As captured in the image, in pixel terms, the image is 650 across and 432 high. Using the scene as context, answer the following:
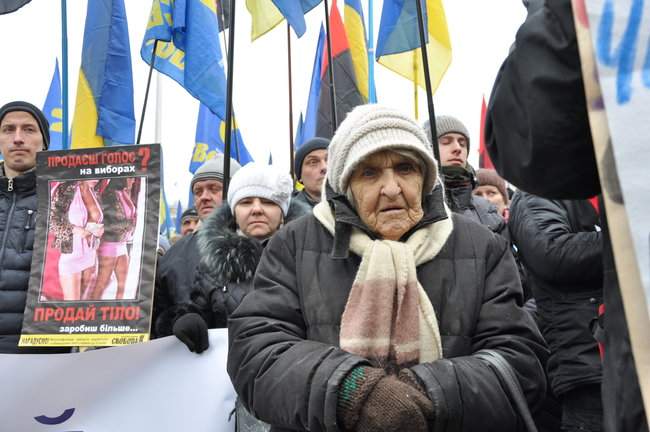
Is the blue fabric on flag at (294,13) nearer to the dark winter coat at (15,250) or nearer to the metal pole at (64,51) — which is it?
the dark winter coat at (15,250)

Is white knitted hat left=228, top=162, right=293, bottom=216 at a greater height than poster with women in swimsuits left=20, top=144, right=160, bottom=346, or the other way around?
white knitted hat left=228, top=162, right=293, bottom=216

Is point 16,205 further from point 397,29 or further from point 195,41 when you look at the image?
point 397,29

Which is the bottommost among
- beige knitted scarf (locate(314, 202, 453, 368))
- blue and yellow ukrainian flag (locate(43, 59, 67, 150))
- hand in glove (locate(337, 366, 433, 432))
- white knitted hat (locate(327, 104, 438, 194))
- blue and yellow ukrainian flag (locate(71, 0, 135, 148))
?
hand in glove (locate(337, 366, 433, 432))

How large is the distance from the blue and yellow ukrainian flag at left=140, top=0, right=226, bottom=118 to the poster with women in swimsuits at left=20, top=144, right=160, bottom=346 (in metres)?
3.07

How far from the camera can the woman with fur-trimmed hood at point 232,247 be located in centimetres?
315

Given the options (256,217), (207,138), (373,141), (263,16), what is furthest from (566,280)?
(207,138)

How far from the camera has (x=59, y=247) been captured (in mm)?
3408

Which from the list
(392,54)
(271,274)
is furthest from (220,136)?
(271,274)

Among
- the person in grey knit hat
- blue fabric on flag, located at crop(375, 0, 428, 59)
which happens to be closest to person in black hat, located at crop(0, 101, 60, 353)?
the person in grey knit hat

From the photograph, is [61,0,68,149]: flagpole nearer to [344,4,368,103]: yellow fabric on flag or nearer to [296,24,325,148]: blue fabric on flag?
[344,4,368,103]: yellow fabric on flag

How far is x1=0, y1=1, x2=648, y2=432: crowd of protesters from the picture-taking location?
48.2 inches

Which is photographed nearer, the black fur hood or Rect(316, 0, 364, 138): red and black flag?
the black fur hood

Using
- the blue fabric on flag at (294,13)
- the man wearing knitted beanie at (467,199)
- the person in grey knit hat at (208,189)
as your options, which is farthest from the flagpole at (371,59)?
the man wearing knitted beanie at (467,199)

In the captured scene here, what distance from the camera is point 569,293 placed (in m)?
2.90
